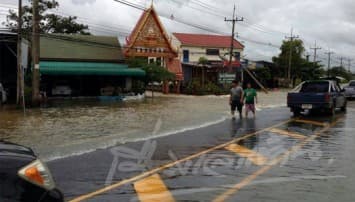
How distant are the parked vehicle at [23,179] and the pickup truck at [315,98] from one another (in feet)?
Answer: 65.6

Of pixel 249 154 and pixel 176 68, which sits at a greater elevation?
pixel 176 68

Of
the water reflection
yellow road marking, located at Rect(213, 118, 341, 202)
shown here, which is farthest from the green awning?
yellow road marking, located at Rect(213, 118, 341, 202)

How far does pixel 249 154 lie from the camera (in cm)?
1158

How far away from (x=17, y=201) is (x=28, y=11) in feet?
174

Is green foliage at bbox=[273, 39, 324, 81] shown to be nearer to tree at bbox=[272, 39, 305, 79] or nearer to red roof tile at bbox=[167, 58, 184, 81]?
tree at bbox=[272, 39, 305, 79]

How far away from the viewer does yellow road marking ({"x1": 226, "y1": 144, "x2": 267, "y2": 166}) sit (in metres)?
10.5

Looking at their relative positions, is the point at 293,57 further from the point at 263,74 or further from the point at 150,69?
the point at 150,69

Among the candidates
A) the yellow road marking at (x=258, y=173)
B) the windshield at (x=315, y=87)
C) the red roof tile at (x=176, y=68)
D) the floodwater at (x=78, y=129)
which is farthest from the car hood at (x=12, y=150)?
the red roof tile at (x=176, y=68)

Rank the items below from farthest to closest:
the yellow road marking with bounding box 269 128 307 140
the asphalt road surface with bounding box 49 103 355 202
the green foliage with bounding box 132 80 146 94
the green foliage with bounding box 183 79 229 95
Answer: the green foliage with bounding box 183 79 229 95
the green foliage with bounding box 132 80 146 94
the yellow road marking with bounding box 269 128 307 140
the asphalt road surface with bounding box 49 103 355 202

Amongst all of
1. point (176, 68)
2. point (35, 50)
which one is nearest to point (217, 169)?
point (35, 50)

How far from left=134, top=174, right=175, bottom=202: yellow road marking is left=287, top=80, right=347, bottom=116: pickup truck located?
624 inches

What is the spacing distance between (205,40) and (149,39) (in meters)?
37.5

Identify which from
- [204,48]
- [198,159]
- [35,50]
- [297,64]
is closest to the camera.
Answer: [198,159]

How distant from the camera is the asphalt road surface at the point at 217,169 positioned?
24.6 feet
